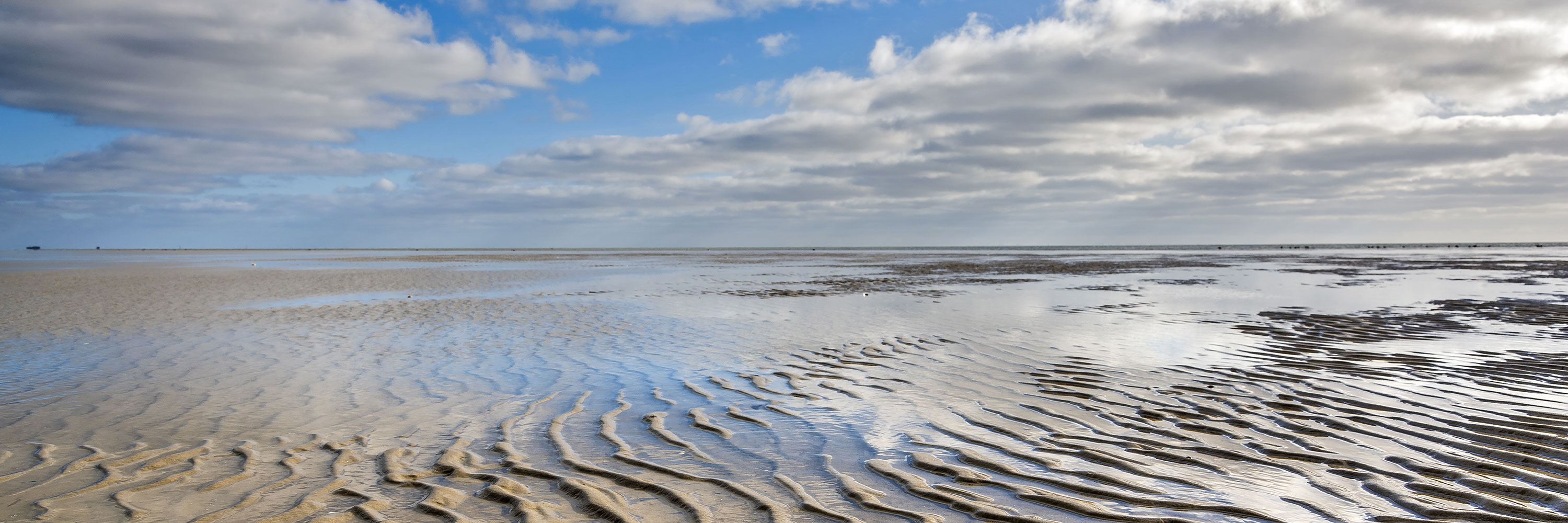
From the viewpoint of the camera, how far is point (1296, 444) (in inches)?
206

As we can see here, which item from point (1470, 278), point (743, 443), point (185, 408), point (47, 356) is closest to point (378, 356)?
point (185, 408)

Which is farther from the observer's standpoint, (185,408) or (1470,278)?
(1470,278)

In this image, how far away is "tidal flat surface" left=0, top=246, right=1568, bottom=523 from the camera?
4.12 meters

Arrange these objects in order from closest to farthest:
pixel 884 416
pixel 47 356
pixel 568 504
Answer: pixel 568 504, pixel 884 416, pixel 47 356

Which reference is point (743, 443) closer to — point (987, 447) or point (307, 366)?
point (987, 447)

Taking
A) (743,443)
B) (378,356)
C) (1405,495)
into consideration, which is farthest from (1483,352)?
(378,356)

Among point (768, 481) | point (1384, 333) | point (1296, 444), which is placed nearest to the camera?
point (768, 481)

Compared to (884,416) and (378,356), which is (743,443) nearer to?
(884,416)

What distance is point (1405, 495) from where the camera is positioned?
13.5ft

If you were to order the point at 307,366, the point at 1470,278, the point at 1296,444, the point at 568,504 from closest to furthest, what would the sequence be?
the point at 568,504 < the point at 1296,444 < the point at 307,366 < the point at 1470,278

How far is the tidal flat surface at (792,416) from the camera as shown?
162 inches

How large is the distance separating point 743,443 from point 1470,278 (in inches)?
1303

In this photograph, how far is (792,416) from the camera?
21.3 ft

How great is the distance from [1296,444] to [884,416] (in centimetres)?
292
